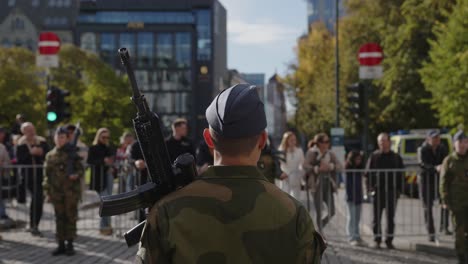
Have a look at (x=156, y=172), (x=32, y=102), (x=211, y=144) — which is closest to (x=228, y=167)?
(x=211, y=144)

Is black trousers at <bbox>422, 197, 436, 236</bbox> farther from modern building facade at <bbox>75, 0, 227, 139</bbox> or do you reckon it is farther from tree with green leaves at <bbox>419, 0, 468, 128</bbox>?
modern building facade at <bbox>75, 0, 227, 139</bbox>

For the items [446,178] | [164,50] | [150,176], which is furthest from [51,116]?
[164,50]

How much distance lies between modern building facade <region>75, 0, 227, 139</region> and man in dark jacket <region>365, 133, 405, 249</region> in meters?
81.6

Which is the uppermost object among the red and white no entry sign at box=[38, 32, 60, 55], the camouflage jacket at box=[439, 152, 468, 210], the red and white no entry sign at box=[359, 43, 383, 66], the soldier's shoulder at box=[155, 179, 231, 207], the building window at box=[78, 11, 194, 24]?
the building window at box=[78, 11, 194, 24]

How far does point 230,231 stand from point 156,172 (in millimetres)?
411

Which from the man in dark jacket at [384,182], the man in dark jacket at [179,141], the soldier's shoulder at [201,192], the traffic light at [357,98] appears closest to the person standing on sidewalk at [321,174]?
the man in dark jacket at [384,182]

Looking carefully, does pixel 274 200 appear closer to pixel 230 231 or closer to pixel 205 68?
pixel 230 231

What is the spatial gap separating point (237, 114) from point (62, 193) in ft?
27.0

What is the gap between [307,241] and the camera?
94.1 inches

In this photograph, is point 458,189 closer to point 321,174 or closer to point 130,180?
point 321,174

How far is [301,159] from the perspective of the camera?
1221 cm

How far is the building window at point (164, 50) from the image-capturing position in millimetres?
95188

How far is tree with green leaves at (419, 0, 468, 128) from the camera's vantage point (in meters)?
22.4

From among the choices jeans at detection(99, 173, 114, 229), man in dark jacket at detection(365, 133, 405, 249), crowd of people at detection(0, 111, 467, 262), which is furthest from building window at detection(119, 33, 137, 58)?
man in dark jacket at detection(365, 133, 405, 249)
